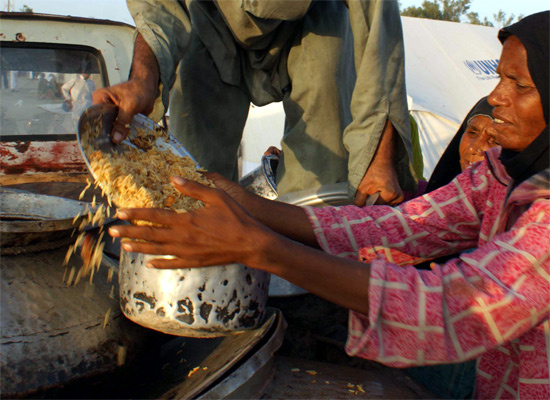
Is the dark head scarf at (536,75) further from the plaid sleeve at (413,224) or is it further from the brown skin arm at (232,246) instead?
the brown skin arm at (232,246)

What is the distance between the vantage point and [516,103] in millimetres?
1409

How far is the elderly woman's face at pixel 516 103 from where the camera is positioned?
1.38 meters

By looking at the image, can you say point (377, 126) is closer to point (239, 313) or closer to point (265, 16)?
point (265, 16)

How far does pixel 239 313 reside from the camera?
1.45m

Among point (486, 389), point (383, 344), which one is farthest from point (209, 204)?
point (486, 389)

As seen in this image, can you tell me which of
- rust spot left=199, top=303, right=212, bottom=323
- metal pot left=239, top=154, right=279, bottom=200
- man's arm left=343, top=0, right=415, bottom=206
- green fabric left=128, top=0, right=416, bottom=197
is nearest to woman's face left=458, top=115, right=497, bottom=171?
green fabric left=128, top=0, right=416, bottom=197

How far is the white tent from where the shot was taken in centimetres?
752

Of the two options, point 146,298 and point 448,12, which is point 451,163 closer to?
point 146,298

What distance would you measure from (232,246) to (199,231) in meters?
0.09

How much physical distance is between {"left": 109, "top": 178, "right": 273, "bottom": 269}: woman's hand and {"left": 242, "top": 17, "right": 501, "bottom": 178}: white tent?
658cm

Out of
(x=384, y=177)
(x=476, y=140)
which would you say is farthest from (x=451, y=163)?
(x=384, y=177)

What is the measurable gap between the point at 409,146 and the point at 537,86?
3.35ft

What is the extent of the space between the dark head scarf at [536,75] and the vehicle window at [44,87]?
7.01ft

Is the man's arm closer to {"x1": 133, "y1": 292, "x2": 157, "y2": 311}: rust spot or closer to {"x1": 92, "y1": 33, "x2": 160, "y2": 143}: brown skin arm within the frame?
{"x1": 92, "y1": 33, "x2": 160, "y2": 143}: brown skin arm
